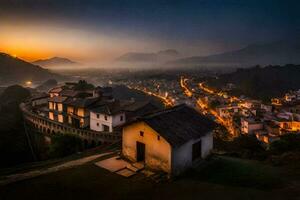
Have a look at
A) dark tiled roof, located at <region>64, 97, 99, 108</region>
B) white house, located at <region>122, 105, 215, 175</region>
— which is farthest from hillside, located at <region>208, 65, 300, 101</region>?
white house, located at <region>122, 105, 215, 175</region>

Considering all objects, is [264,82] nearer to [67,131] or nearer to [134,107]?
[134,107]

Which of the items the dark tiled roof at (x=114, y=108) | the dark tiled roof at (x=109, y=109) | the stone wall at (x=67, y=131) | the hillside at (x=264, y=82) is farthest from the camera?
the hillside at (x=264, y=82)

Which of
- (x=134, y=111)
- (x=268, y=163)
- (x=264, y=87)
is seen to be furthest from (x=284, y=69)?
(x=268, y=163)

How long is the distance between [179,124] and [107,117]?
23106mm

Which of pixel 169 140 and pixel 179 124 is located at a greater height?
pixel 179 124

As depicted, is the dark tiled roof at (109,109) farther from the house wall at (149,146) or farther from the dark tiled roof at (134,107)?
the house wall at (149,146)

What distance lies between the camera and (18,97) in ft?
244

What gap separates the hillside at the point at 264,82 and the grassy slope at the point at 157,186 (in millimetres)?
94284

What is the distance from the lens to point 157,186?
14.1m

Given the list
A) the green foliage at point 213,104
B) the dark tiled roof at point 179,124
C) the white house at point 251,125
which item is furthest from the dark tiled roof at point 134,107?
the green foliage at point 213,104

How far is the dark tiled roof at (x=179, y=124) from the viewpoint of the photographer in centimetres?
1564

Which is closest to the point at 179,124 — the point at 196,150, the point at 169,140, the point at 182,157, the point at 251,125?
the point at 196,150

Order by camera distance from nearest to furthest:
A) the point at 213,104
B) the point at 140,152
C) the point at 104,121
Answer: the point at 140,152, the point at 104,121, the point at 213,104

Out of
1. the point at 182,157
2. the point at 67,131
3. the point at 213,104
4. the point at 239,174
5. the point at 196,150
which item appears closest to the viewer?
the point at 239,174
